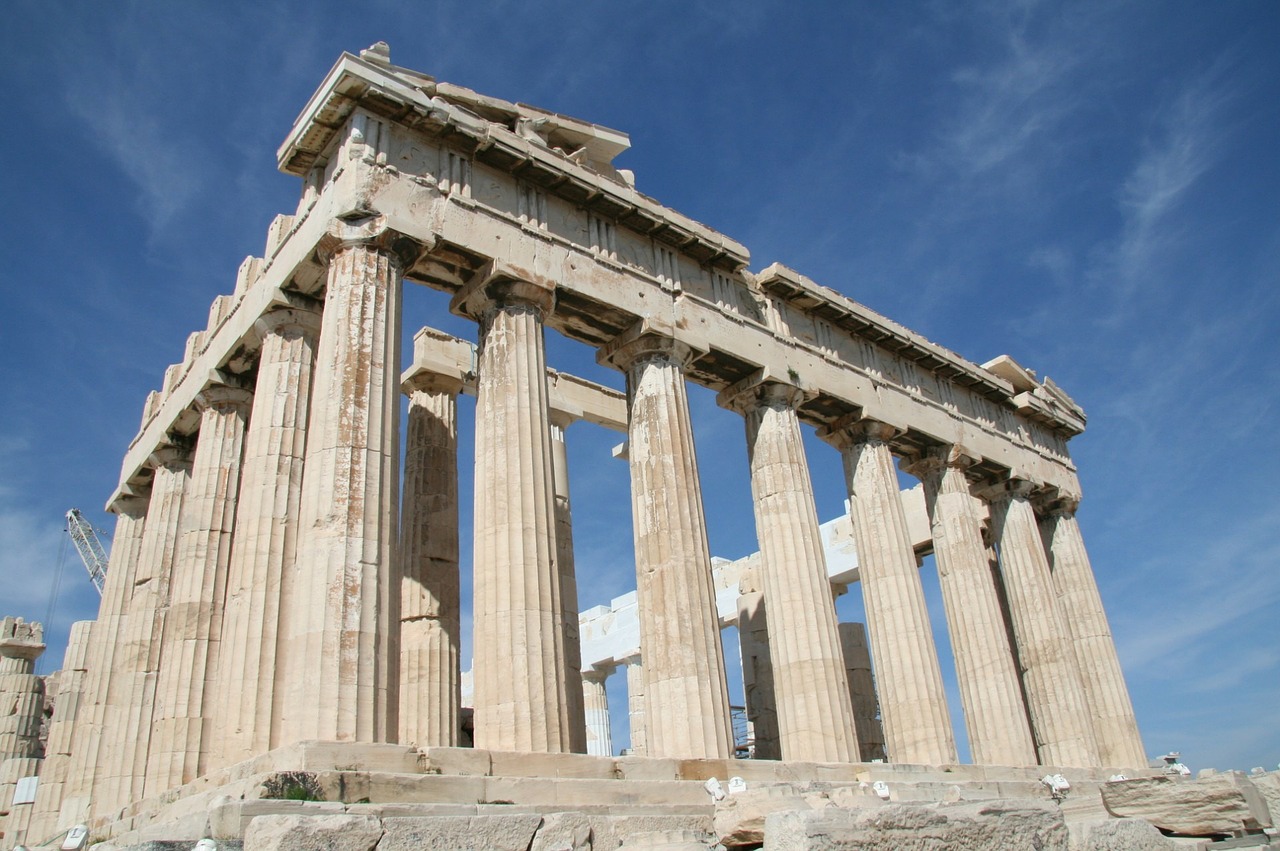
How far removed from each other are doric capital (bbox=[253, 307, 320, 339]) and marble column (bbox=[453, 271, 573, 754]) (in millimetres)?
2712

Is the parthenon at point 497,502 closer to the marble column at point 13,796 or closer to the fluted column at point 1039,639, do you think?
the fluted column at point 1039,639

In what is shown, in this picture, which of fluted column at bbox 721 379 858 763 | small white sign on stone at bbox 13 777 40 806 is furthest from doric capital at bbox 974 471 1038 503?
small white sign on stone at bbox 13 777 40 806

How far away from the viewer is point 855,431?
83.8 ft

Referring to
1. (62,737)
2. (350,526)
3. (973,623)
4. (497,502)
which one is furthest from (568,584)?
(62,737)

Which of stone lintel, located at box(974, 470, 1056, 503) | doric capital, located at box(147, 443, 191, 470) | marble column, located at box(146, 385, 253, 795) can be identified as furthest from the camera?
stone lintel, located at box(974, 470, 1056, 503)

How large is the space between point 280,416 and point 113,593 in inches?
342

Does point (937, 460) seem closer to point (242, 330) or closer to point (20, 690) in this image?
point (242, 330)

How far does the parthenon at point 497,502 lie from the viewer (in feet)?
50.3

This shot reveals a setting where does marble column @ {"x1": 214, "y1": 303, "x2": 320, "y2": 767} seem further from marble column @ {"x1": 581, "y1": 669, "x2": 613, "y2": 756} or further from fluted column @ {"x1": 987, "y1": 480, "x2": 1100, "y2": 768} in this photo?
fluted column @ {"x1": 987, "y1": 480, "x2": 1100, "y2": 768}

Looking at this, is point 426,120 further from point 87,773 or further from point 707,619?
point 87,773

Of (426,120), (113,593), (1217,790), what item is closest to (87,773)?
(113,593)

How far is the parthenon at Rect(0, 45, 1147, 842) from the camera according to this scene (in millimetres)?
15344

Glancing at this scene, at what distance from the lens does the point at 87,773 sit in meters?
20.7

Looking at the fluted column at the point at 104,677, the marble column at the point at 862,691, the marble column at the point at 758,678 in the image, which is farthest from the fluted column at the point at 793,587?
the fluted column at the point at 104,677
